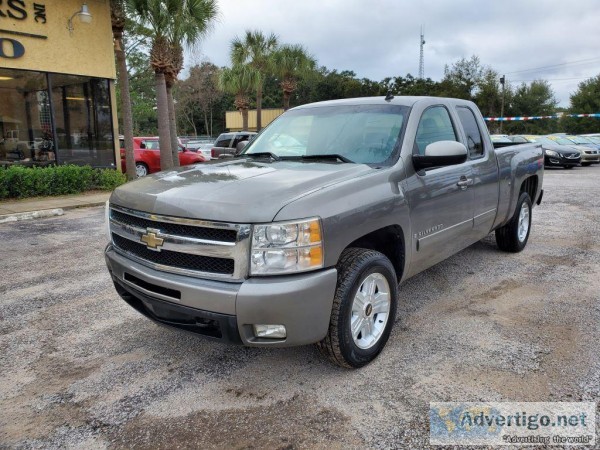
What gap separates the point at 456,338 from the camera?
3.60 meters

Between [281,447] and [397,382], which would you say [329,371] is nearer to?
[397,382]

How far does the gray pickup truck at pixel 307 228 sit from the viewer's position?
258 cm

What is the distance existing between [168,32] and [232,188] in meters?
13.2

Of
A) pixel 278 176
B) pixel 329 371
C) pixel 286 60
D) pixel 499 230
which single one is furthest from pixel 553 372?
pixel 286 60

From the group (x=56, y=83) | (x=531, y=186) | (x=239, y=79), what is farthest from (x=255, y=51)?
(x=531, y=186)

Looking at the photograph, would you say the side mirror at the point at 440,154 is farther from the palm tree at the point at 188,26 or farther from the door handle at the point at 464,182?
the palm tree at the point at 188,26

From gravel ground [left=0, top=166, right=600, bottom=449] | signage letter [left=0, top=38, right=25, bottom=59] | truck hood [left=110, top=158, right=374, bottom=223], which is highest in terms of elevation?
signage letter [left=0, top=38, right=25, bottom=59]

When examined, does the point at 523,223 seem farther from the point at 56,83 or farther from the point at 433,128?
the point at 56,83

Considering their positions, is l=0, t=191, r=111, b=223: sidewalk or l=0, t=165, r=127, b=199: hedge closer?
l=0, t=191, r=111, b=223: sidewalk

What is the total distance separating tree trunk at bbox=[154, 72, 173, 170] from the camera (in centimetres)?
1461
